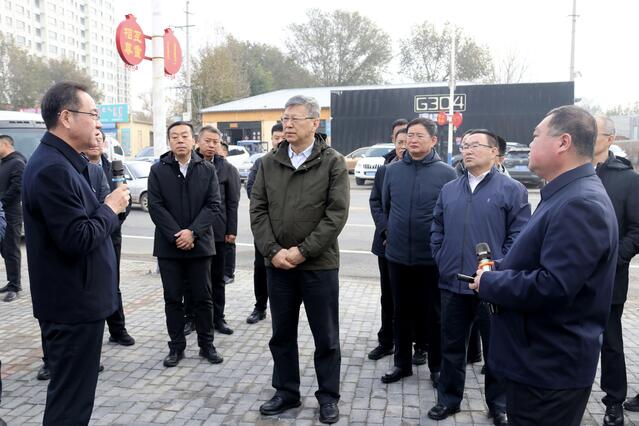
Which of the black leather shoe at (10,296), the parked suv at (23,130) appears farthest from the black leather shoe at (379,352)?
the parked suv at (23,130)

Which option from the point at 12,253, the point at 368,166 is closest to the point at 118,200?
the point at 12,253

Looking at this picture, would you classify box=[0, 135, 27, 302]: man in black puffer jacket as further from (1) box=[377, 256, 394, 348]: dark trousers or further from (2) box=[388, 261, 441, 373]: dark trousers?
(2) box=[388, 261, 441, 373]: dark trousers

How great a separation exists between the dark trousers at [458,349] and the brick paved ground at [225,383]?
167 millimetres

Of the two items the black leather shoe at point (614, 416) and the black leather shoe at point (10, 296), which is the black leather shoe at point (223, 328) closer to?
the black leather shoe at point (10, 296)

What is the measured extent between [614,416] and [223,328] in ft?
11.9

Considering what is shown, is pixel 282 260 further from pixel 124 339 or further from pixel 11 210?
pixel 11 210

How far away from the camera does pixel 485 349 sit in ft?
13.1

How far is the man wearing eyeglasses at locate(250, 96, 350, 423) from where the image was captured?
3791mm

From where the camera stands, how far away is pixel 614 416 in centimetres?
366

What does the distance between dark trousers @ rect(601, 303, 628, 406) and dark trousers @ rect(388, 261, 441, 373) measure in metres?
1.23

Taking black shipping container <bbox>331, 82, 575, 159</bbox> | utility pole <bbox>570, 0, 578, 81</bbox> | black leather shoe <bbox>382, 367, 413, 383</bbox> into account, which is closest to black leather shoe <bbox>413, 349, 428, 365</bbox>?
black leather shoe <bbox>382, 367, 413, 383</bbox>

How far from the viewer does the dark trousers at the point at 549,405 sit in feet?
7.78

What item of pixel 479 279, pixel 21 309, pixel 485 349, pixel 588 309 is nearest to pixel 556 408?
pixel 588 309

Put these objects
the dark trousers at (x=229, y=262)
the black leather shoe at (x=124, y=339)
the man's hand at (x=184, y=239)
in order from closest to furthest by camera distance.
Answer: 1. the man's hand at (x=184, y=239)
2. the black leather shoe at (x=124, y=339)
3. the dark trousers at (x=229, y=262)
